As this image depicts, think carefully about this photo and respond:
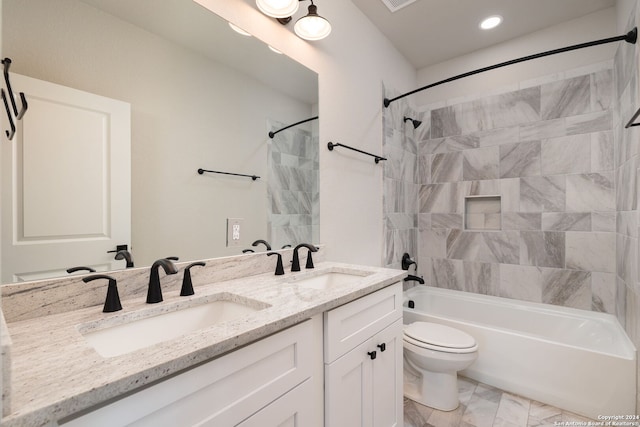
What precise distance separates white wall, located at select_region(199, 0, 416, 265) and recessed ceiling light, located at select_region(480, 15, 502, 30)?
771 mm

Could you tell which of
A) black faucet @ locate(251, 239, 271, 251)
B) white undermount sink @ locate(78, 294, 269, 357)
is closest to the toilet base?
black faucet @ locate(251, 239, 271, 251)

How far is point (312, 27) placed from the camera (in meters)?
1.57

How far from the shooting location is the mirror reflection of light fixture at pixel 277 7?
4.49 ft

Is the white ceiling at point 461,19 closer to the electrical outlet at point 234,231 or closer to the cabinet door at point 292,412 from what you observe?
the electrical outlet at point 234,231

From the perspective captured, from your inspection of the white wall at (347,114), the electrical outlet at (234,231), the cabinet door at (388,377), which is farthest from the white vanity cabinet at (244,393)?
the white wall at (347,114)

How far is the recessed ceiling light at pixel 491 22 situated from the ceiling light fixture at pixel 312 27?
1.57 m

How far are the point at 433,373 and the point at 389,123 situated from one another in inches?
77.0

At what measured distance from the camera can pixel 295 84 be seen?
5.58 feet

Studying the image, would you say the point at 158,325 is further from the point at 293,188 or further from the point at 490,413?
the point at 490,413

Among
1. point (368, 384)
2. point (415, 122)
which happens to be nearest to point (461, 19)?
point (415, 122)

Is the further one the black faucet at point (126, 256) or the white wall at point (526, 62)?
the white wall at point (526, 62)

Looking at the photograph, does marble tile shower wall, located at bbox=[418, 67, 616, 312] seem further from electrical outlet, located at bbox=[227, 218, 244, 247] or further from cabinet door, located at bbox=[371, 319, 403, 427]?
electrical outlet, located at bbox=[227, 218, 244, 247]

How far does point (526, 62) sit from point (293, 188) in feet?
7.85

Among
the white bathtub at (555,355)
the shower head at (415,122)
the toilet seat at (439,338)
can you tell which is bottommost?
the white bathtub at (555,355)
